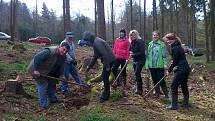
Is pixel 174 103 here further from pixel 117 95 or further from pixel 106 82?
pixel 106 82

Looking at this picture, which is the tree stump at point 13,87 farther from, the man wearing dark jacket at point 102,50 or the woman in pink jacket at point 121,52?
the woman in pink jacket at point 121,52

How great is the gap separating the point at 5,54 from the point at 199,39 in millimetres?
66037

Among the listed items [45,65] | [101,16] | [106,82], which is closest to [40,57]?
[45,65]

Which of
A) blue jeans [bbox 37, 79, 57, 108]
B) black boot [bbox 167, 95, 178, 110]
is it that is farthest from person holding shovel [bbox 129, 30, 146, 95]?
blue jeans [bbox 37, 79, 57, 108]

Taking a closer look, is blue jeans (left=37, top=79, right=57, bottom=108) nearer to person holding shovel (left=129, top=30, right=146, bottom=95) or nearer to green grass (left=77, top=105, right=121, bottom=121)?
green grass (left=77, top=105, right=121, bottom=121)

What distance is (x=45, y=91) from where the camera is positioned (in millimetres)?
9859

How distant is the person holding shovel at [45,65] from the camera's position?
970cm

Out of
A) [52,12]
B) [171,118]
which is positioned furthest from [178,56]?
[52,12]

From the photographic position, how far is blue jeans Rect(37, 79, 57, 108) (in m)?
9.79

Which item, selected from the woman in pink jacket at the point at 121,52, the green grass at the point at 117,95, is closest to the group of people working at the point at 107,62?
the woman in pink jacket at the point at 121,52

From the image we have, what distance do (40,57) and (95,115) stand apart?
2006 mm

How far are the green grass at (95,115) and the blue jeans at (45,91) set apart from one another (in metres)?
0.94

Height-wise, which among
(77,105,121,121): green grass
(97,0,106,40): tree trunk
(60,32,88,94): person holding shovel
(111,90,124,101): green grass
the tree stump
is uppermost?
(97,0,106,40): tree trunk

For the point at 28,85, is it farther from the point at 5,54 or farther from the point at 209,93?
the point at 5,54
